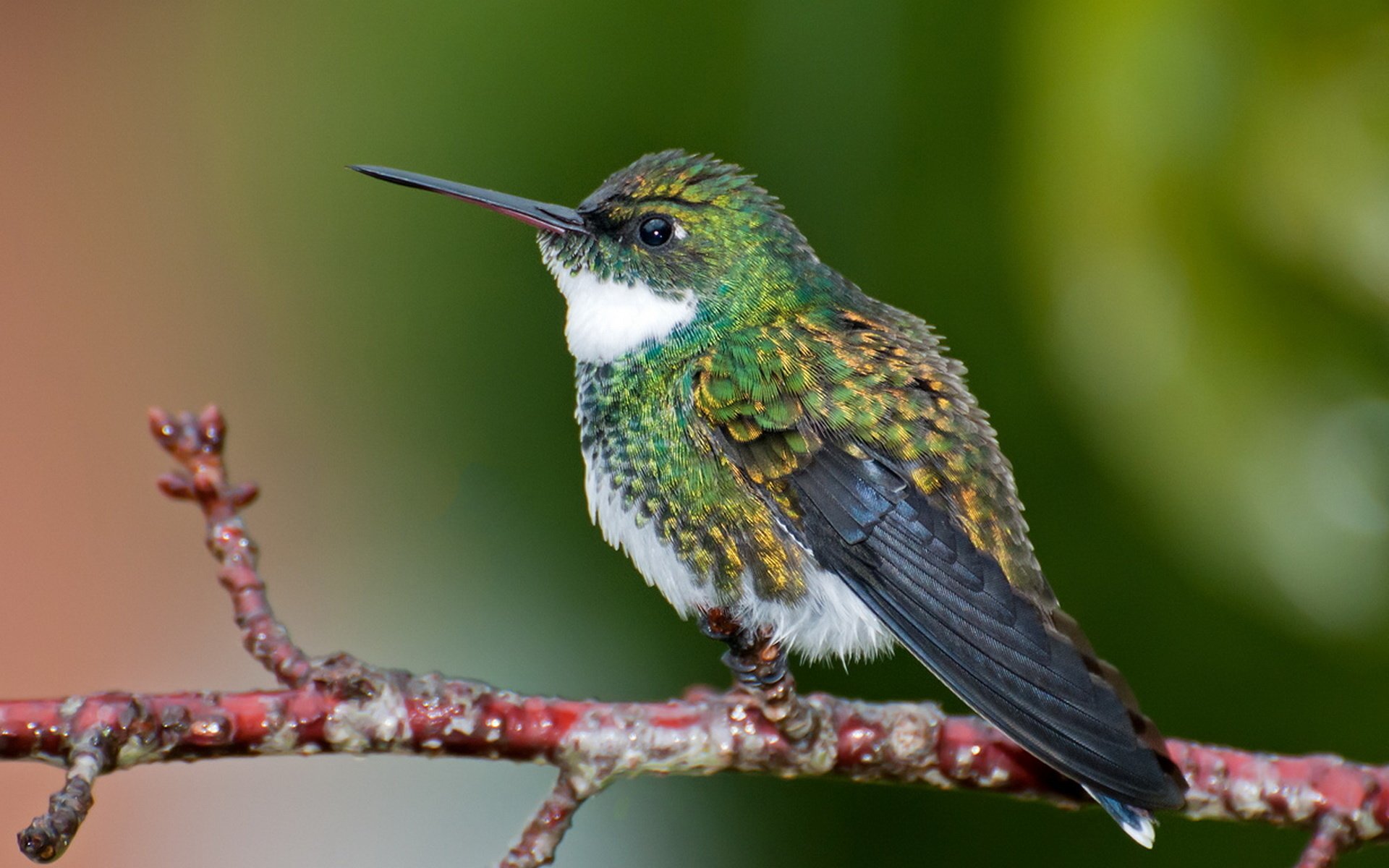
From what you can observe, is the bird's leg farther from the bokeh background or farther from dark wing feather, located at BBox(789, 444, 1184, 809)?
the bokeh background

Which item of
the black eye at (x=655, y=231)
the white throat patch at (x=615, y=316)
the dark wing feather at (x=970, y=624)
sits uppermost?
the black eye at (x=655, y=231)

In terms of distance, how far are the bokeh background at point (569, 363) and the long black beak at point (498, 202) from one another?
47 centimetres

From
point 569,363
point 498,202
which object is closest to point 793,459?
point 498,202

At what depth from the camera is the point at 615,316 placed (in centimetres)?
138

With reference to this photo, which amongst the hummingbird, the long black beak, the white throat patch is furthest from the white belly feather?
the long black beak

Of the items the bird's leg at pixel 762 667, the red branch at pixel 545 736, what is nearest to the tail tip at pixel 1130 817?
the red branch at pixel 545 736

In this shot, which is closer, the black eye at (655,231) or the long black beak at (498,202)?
the long black beak at (498,202)

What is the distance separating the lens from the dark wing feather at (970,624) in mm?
1071

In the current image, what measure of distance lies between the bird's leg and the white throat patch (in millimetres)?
334

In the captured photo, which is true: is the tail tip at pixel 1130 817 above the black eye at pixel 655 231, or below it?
below

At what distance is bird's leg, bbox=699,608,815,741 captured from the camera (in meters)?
1.04

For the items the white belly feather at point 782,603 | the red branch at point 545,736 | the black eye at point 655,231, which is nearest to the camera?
the red branch at point 545,736

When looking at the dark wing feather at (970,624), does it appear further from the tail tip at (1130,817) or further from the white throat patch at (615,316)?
the white throat patch at (615,316)

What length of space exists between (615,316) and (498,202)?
0.21 metres
